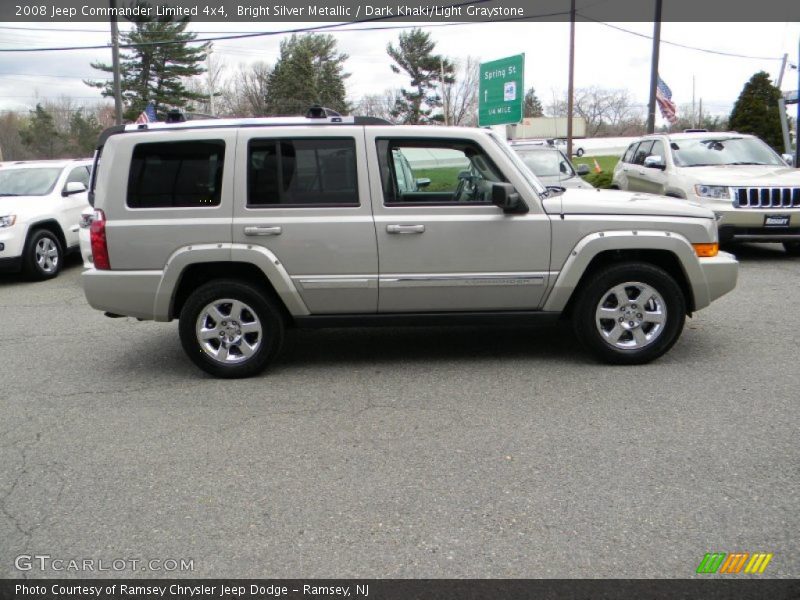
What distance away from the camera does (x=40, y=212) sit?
10570 mm

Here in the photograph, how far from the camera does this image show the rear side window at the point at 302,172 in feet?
17.6

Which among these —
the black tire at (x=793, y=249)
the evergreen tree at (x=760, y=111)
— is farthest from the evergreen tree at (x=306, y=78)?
the black tire at (x=793, y=249)

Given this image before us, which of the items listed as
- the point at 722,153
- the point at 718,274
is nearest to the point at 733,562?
the point at 718,274

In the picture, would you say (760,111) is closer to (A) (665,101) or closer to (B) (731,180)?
(A) (665,101)

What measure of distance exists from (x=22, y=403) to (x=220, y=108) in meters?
46.5

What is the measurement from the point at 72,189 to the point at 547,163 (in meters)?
8.36

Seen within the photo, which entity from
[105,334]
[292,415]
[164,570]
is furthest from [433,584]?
[105,334]

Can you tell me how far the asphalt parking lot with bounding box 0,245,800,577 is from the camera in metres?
3.11

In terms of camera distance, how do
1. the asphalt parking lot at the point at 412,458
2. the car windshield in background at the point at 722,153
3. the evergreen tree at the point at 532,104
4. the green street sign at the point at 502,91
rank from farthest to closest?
1. the evergreen tree at the point at 532,104
2. the green street sign at the point at 502,91
3. the car windshield in background at the point at 722,153
4. the asphalt parking lot at the point at 412,458

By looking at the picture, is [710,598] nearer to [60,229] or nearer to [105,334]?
[105,334]

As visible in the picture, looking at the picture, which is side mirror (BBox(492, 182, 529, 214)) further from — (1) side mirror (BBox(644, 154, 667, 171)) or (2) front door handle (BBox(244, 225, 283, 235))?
(1) side mirror (BBox(644, 154, 667, 171))

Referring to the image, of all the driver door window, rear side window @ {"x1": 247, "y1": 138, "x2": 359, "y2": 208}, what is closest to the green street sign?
the driver door window

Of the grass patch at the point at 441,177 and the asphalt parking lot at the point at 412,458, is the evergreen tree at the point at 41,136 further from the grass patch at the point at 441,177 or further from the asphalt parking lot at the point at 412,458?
the grass patch at the point at 441,177

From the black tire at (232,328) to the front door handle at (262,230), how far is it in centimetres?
41
